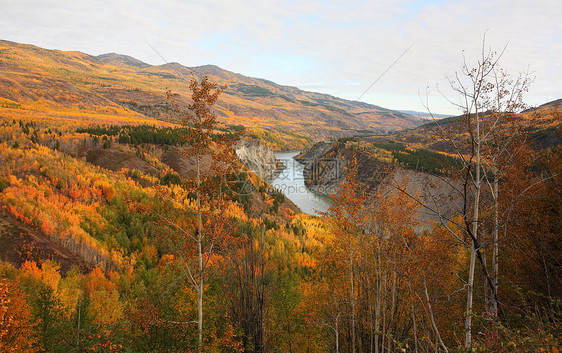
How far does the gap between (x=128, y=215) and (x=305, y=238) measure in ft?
60.6

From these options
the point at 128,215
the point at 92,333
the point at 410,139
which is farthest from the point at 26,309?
the point at 410,139

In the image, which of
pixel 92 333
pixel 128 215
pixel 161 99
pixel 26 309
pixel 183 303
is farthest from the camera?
pixel 161 99

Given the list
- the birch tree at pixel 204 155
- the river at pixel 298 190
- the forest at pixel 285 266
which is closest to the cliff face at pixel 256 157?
the river at pixel 298 190

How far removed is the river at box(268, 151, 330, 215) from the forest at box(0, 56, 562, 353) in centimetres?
2864

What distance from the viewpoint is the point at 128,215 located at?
19.6m

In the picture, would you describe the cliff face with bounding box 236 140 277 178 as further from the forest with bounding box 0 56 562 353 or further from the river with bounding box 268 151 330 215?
the forest with bounding box 0 56 562 353

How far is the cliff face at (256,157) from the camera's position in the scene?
6769 cm

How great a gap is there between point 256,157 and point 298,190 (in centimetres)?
1711

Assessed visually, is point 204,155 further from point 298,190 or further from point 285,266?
point 298,190

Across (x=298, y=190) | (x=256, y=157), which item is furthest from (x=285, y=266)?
(x=256, y=157)

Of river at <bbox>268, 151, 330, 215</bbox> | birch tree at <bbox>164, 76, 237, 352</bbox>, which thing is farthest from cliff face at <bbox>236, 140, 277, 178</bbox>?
birch tree at <bbox>164, 76, 237, 352</bbox>

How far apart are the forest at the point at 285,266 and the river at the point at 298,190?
28.6 meters

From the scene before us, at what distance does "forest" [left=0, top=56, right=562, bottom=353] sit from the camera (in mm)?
6832

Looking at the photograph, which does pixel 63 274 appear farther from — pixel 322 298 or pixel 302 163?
pixel 302 163
